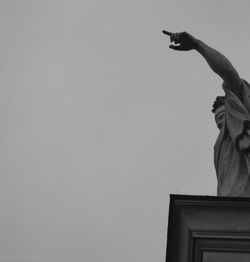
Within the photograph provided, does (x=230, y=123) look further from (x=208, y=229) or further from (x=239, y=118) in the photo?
(x=208, y=229)

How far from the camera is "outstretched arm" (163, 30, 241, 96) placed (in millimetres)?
12516

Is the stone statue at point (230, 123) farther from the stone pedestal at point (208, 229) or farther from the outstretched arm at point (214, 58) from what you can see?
the stone pedestal at point (208, 229)

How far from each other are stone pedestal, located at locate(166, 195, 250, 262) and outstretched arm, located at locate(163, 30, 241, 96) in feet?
10.6

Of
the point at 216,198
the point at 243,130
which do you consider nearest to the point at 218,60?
the point at 243,130

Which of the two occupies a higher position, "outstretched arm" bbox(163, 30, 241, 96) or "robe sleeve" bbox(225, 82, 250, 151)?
"outstretched arm" bbox(163, 30, 241, 96)

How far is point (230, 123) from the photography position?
12359 millimetres

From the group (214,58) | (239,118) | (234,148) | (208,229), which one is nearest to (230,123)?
(239,118)

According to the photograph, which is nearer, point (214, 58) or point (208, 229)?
point (208, 229)

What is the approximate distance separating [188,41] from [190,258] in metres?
4.51

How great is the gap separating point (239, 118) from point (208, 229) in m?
2.92

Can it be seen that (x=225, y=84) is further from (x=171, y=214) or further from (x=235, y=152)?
(x=171, y=214)

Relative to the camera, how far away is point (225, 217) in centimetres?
993

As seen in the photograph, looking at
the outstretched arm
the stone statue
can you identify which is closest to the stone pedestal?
the stone statue

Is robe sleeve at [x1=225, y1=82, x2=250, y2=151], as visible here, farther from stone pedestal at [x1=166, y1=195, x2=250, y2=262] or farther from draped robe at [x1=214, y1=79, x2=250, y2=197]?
stone pedestal at [x1=166, y1=195, x2=250, y2=262]
